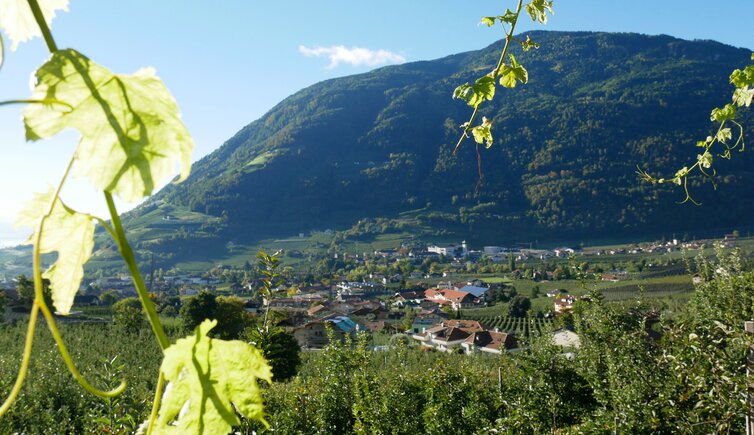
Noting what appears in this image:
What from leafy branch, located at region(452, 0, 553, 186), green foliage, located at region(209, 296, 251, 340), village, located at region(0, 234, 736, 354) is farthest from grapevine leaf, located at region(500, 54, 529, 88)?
green foliage, located at region(209, 296, 251, 340)

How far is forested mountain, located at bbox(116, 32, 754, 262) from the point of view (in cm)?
6506

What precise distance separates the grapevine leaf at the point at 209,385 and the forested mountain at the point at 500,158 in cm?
6107

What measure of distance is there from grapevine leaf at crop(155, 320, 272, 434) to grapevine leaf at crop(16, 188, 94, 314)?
8 cm

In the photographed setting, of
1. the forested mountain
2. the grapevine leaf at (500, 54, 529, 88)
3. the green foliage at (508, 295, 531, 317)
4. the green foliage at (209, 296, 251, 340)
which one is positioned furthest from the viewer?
the forested mountain

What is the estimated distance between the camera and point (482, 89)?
937mm

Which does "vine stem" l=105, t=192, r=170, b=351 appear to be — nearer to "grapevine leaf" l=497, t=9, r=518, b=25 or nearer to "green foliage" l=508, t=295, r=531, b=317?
"grapevine leaf" l=497, t=9, r=518, b=25

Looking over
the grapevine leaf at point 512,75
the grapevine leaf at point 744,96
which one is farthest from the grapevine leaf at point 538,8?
the grapevine leaf at point 744,96

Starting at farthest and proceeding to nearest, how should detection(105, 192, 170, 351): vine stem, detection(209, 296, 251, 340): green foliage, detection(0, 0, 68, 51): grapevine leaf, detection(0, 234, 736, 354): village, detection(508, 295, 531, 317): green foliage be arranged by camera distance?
detection(508, 295, 531, 317): green foliage → detection(0, 234, 736, 354): village → detection(209, 296, 251, 340): green foliage → detection(0, 0, 68, 51): grapevine leaf → detection(105, 192, 170, 351): vine stem

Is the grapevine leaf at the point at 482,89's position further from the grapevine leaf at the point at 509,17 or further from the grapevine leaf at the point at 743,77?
the grapevine leaf at the point at 743,77

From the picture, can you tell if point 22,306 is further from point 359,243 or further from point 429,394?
point 359,243

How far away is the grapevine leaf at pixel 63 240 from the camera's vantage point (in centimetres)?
27

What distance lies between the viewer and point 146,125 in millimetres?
215

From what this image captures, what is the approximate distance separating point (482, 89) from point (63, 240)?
0.79 m

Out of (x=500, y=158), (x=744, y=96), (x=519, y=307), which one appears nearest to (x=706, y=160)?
(x=744, y=96)
